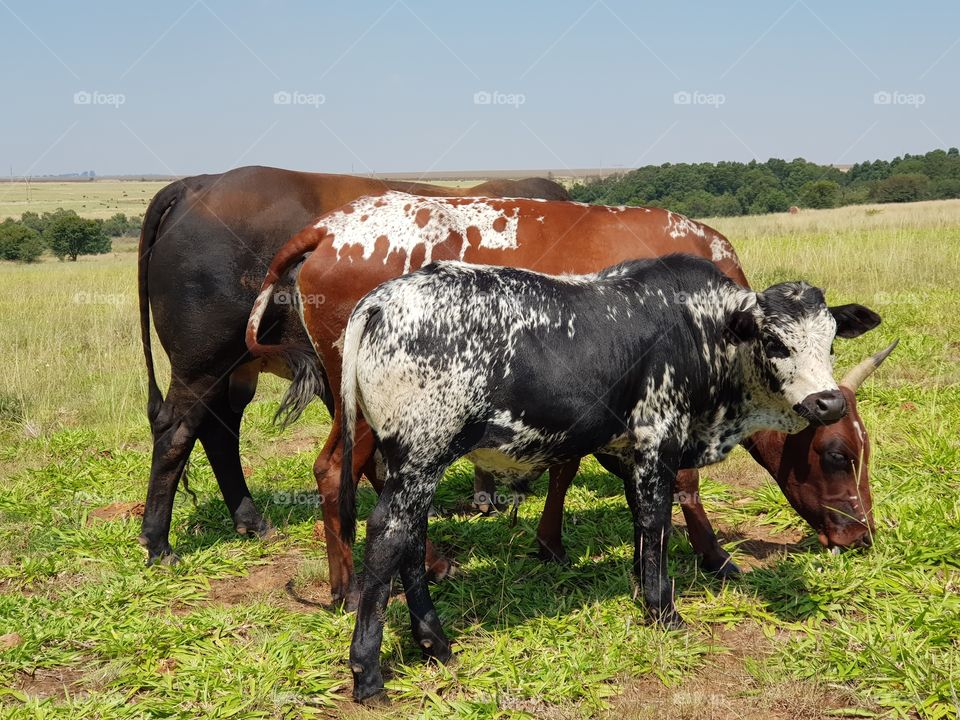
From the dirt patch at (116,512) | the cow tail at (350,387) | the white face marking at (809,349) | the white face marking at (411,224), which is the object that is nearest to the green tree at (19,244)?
the dirt patch at (116,512)

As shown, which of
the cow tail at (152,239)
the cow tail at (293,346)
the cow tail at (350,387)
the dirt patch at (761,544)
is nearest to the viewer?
the cow tail at (350,387)

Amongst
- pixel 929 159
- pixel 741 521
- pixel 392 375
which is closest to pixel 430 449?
pixel 392 375

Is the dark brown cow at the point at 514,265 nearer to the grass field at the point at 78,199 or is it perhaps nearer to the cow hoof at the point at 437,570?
the cow hoof at the point at 437,570

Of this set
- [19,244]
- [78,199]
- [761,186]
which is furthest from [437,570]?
[78,199]

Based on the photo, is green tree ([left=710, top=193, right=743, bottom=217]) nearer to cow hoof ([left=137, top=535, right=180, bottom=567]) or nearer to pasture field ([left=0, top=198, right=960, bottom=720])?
pasture field ([left=0, top=198, right=960, bottom=720])

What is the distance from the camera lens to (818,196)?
1987 inches

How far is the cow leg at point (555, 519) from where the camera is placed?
18.7 feet

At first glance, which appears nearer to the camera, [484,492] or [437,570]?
[437,570]

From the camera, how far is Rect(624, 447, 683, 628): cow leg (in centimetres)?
464

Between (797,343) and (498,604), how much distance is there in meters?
2.27

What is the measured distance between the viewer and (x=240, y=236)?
19.4 feet

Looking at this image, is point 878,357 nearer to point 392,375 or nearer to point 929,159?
point 392,375
